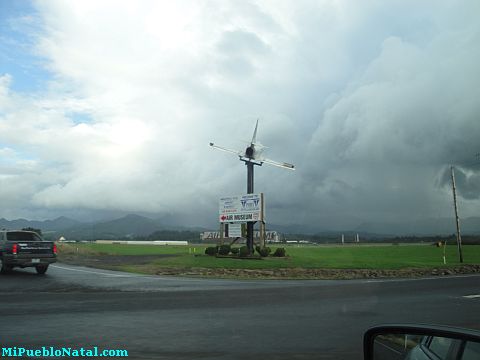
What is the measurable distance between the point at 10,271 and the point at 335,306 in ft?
53.4

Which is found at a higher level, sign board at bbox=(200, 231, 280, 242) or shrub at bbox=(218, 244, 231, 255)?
sign board at bbox=(200, 231, 280, 242)

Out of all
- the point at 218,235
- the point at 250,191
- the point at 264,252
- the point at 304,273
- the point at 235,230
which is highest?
the point at 250,191

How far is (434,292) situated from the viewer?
18328mm

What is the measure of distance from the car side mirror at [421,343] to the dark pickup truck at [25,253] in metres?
20.4

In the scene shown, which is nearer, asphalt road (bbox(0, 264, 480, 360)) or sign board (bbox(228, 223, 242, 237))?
asphalt road (bbox(0, 264, 480, 360))

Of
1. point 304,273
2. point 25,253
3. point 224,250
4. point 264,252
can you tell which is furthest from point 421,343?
point 224,250

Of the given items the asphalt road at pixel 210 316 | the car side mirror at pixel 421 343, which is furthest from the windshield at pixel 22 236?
the car side mirror at pixel 421 343

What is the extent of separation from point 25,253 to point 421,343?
2089cm

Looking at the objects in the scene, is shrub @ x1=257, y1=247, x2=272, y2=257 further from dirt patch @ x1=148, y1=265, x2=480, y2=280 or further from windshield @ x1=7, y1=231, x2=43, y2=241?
windshield @ x1=7, y1=231, x2=43, y2=241

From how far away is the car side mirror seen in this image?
288cm

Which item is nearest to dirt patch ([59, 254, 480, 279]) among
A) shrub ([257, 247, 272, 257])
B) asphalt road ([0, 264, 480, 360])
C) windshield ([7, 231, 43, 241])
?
windshield ([7, 231, 43, 241])

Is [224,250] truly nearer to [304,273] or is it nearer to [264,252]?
[264,252]

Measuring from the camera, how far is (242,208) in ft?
133

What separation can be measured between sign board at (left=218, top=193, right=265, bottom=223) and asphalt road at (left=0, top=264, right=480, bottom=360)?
20133 millimetres
